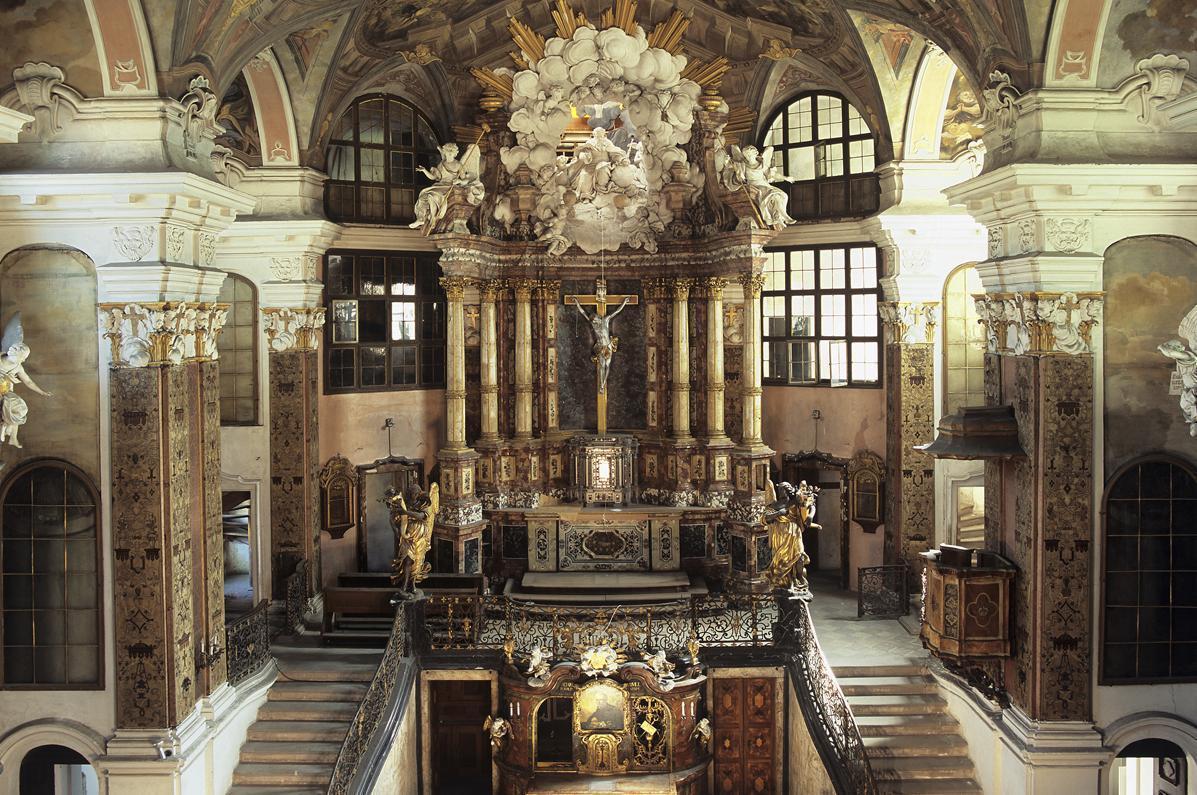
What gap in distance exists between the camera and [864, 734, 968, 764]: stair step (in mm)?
12172

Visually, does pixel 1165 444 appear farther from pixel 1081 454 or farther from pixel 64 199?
pixel 64 199

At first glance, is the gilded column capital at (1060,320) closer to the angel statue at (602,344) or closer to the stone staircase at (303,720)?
the angel statue at (602,344)

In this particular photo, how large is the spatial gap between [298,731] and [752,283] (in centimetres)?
978

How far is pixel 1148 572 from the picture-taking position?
34.7 feet

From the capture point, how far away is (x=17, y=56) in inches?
398

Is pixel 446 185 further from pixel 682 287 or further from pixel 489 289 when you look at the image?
pixel 682 287

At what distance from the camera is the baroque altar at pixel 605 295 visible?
1711 centimetres

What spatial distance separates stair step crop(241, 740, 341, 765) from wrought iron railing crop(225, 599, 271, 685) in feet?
2.62

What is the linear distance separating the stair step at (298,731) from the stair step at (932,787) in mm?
6139

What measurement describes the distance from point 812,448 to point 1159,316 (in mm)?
8251

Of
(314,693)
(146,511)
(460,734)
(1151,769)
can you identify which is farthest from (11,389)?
(1151,769)

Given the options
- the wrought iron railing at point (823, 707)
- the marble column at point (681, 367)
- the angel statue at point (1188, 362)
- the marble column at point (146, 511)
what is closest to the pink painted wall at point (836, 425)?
the marble column at point (681, 367)

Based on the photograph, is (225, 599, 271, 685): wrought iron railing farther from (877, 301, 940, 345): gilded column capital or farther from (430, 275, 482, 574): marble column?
(877, 301, 940, 345): gilded column capital

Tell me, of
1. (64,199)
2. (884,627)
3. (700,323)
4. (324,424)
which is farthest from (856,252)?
(64,199)
